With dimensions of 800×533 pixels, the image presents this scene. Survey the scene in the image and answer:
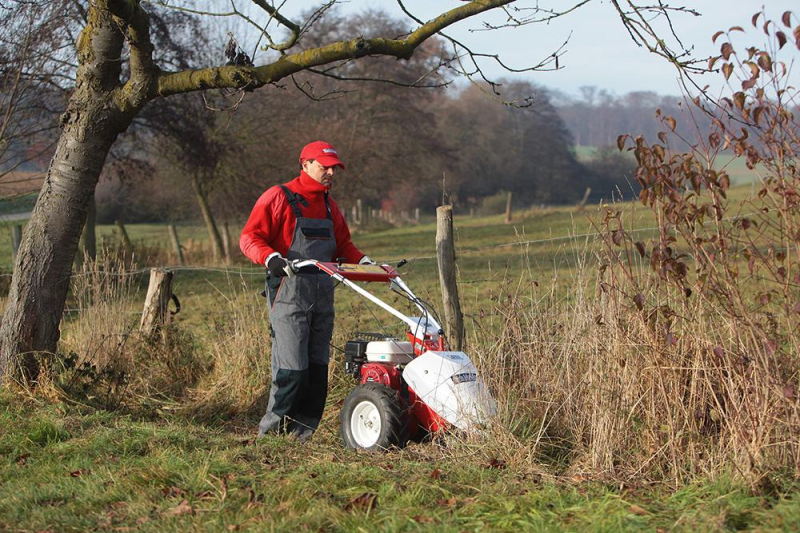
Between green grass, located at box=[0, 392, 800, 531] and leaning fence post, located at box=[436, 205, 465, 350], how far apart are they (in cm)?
198

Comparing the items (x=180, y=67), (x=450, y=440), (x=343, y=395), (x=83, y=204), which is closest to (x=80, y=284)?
(x=83, y=204)

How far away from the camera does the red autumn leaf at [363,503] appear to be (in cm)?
402

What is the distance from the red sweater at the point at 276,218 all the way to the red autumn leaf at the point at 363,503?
213 cm

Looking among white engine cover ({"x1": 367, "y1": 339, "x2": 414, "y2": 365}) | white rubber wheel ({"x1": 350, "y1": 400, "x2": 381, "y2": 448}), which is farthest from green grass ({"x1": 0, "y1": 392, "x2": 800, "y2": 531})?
A: white engine cover ({"x1": 367, "y1": 339, "x2": 414, "y2": 365})

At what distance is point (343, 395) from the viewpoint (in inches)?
291

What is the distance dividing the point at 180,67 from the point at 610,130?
267 ft

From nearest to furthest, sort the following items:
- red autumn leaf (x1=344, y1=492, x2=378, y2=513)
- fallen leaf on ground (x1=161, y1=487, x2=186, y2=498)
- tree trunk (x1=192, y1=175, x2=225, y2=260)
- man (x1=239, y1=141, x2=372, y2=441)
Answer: red autumn leaf (x1=344, y1=492, x2=378, y2=513) < fallen leaf on ground (x1=161, y1=487, x2=186, y2=498) < man (x1=239, y1=141, x2=372, y2=441) < tree trunk (x1=192, y1=175, x2=225, y2=260)

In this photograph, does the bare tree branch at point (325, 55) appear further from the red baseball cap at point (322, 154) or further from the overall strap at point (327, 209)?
the overall strap at point (327, 209)

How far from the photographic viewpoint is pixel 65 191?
6.90 m

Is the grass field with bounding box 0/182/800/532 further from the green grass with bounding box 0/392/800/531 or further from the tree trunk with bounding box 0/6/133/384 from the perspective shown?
the tree trunk with bounding box 0/6/133/384

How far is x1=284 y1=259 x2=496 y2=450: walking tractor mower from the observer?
5.18 metres

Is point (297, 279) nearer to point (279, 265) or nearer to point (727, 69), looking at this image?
point (279, 265)

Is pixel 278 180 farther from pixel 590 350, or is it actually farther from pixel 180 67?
pixel 590 350

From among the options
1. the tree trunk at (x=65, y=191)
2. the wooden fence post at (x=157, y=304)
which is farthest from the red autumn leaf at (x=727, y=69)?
the wooden fence post at (x=157, y=304)
